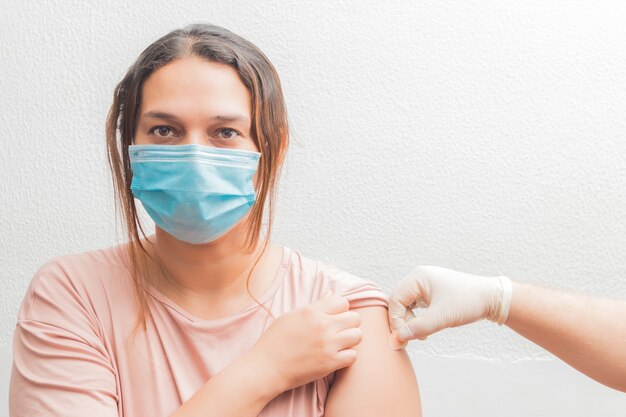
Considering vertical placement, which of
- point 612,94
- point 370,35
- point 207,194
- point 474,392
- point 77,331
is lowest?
point 474,392

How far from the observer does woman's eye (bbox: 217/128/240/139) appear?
1.36 m

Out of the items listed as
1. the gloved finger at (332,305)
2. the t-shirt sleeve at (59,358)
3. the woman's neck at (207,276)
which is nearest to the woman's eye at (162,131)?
the woman's neck at (207,276)

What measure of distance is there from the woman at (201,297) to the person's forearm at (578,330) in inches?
10.2

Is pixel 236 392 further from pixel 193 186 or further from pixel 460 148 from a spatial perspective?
pixel 460 148

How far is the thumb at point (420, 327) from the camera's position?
1374 millimetres

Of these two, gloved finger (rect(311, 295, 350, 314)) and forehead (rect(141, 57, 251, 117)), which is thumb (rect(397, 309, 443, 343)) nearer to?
gloved finger (rect(311, 295, 350, 314))

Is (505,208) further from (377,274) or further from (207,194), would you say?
(207,194)

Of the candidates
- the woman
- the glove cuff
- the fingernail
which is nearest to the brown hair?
the woman

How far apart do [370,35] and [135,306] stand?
3.47 ft

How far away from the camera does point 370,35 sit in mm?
2014

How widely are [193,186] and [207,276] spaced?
214 mm

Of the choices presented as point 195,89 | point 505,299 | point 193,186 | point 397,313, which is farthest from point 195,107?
point 505,299

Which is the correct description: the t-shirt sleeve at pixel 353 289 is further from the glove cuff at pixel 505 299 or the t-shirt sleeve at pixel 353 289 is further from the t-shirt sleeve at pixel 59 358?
the t-shirt sleeve at pixel 59 358

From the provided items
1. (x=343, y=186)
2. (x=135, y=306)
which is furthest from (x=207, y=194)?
(x=343, y=186)
